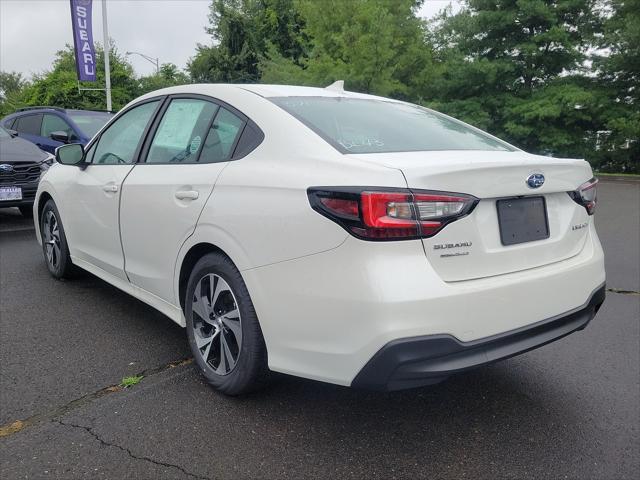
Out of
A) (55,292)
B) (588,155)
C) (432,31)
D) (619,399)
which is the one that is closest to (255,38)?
(432,31)

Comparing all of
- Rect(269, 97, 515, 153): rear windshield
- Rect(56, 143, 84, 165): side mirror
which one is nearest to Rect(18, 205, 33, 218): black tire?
Rect(56, 143, 84, 165): side mirror

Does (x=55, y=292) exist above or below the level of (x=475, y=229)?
below

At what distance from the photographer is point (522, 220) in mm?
2332

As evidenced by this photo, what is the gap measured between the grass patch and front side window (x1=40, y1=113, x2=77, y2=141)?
750 cm

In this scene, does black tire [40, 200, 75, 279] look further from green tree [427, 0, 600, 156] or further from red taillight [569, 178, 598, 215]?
green tree [427, 0, 600, 156]

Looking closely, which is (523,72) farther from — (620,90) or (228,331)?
(228,331)

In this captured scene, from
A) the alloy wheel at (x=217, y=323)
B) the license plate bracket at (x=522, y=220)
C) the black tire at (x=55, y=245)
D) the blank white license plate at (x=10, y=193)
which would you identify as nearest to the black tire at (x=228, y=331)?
the alloy wheel at (x=217, y=323)

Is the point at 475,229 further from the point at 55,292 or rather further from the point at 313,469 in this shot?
the point at 55,292

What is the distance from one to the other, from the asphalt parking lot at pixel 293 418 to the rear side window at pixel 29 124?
7589 millimetres

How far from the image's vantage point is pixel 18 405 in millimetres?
2668

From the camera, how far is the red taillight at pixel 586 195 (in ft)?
8.58

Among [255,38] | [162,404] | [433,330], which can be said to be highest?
[255,38]

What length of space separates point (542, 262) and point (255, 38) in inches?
1385

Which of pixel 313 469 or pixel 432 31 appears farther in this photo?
pixel 432 31
